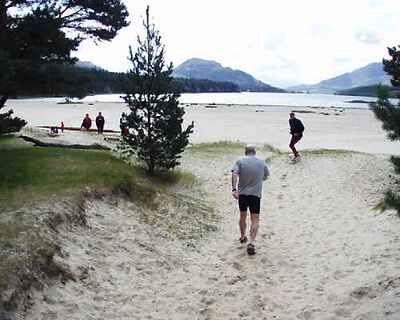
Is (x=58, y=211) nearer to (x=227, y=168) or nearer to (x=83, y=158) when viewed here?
(x=83, y=158)

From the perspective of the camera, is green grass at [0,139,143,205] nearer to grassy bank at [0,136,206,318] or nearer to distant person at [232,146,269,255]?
grassy bank at [0,136,206,318]

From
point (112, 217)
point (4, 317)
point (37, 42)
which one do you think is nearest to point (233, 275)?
point (112, 217)

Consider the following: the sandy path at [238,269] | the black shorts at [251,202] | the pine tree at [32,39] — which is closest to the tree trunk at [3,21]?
the pine tree at [32,39]

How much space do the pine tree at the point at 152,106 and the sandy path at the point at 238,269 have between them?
375cm

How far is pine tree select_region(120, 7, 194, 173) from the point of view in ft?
56.3

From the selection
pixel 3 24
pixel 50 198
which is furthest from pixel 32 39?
pixel 50 198

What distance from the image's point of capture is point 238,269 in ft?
33.3

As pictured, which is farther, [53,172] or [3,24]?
[3,24]

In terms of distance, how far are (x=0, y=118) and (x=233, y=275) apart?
9.20 meters

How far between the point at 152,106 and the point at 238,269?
8.42m

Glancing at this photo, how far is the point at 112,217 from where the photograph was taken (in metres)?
12.1

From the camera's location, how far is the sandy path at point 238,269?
8.09m

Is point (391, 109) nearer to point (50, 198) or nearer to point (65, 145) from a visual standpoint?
point (50, 198)

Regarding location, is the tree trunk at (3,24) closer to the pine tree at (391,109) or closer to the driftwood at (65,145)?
the driftwood at (65,145)
